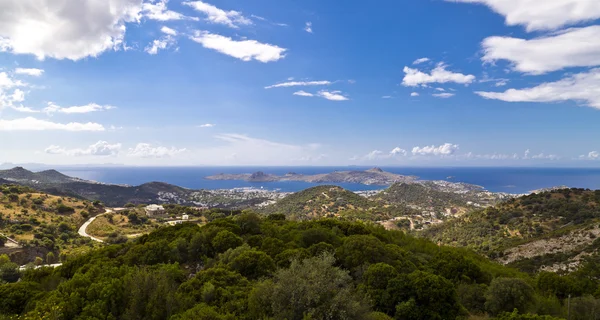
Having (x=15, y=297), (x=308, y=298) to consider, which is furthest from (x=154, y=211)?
(x=308, y=298)

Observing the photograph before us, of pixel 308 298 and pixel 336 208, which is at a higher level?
pixel 308 298

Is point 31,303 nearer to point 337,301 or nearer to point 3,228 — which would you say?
point 337,301

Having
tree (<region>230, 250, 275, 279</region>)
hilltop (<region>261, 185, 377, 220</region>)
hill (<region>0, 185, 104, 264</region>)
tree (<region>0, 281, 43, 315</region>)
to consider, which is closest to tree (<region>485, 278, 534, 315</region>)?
tree (<region>230, 250, 275, 279</region>)

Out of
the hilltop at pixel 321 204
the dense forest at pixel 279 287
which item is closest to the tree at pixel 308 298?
the dense forest at pixel 279 287

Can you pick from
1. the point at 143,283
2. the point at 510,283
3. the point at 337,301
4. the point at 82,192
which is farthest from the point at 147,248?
the point at 82,192

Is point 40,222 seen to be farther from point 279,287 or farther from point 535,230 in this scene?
point 535,230
